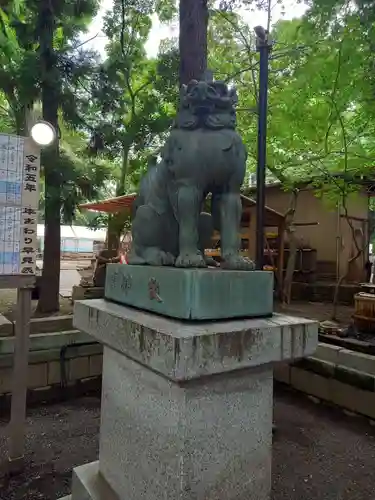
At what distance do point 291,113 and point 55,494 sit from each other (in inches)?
262

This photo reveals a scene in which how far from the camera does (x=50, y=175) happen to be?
5672 millimetres

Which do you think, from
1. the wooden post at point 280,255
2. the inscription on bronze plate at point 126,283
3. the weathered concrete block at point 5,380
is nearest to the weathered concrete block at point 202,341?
the inscription on bronze plate at point 126,283

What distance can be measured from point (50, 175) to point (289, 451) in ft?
16.5

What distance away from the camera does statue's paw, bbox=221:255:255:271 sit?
1.80 m

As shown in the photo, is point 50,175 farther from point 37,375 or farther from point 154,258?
point 154,258

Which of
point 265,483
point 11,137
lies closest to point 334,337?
point 265,483

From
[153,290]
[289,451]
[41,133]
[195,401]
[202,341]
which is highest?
[41,133]

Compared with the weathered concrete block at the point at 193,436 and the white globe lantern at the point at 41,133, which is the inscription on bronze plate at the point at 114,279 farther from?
the white globe lantern at the point at 41,133

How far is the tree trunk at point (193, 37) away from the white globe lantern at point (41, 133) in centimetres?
235

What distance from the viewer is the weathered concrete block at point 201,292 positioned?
151cm

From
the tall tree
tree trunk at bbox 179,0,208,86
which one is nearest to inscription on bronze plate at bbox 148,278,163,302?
tree trunk at bbox 179,0,208,86

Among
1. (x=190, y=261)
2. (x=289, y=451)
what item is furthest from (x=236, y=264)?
(x=289, y=451)

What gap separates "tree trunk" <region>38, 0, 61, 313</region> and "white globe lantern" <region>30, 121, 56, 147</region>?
2.47 meters

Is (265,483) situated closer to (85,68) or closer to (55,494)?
(55,494)
